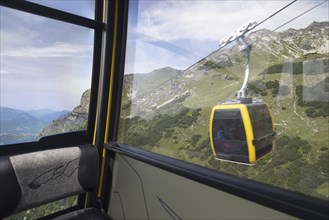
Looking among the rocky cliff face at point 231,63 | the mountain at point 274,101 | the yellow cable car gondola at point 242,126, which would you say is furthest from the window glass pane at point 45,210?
the yellow cable car gondola at point 242,126

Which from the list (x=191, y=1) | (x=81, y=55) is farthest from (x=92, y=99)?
(x=191, y=1)

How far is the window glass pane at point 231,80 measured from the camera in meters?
0.98

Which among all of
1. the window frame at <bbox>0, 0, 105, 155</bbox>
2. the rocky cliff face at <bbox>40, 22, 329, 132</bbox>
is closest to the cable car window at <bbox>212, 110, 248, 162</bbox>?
the rocky cliff face at <bbox>40, 22, 329, 132</bbox>

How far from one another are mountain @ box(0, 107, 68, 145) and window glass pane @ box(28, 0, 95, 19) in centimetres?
75

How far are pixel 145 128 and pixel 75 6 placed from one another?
1.05m

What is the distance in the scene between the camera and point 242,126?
1.12 meters

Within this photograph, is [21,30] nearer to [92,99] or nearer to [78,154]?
[92,99]

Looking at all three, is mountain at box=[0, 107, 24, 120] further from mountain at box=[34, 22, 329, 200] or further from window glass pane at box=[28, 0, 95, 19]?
window glass pane at box=[28, 0, 95, 19]

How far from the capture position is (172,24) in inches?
61.7

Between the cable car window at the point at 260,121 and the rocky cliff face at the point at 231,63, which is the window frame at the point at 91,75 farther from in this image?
the cable car window at the point at 260,121

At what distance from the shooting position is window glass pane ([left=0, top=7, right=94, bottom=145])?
1.52 m

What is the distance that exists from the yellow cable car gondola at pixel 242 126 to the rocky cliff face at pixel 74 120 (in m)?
1.09

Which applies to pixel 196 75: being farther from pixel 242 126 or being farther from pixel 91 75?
pixel 91 75

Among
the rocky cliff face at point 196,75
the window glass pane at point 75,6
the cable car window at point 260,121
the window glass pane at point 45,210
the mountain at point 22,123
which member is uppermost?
the window glass pane at point 75,6
